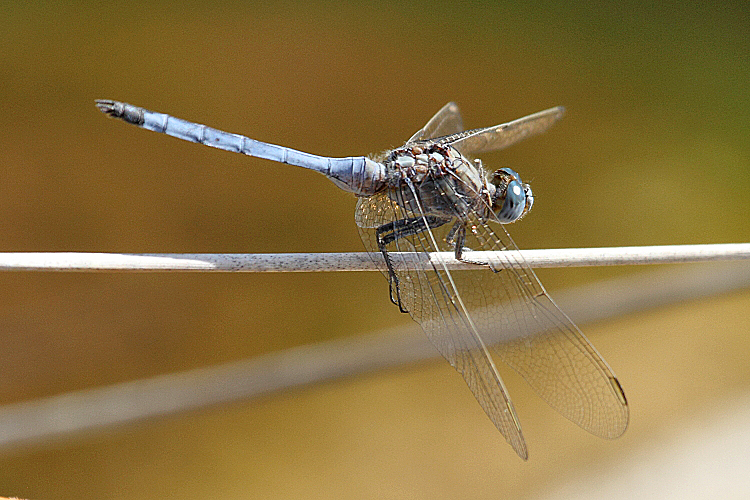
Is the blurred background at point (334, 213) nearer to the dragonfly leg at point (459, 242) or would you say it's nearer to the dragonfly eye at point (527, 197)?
the dragonfly eye at point (527, 197)

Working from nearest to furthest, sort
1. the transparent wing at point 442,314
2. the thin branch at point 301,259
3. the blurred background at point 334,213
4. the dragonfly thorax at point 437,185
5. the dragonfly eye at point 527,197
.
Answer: the thin branch at point 301,259, the transparent wing at point 442,314, the dragonfly thorax at point 437,185, the dragonfly eye at point 527,197, the blurred background at point 334,213

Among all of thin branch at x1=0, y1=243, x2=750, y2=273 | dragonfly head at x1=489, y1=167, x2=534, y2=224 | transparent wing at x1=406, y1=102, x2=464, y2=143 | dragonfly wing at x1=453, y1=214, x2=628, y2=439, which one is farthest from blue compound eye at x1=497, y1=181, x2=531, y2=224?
transparent wing at x1=406, y1=102, x2=464, y2=143

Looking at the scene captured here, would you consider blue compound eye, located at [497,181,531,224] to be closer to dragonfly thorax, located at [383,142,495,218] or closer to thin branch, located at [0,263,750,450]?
dragonfly thorax, located at [383,142,495,218]

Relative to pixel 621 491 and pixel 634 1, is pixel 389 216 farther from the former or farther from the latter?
pixel 634 1

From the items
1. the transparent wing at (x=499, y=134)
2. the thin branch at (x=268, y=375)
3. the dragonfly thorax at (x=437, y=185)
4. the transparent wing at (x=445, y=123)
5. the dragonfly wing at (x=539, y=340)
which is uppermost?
the transparent wing at (x=445, y=123)

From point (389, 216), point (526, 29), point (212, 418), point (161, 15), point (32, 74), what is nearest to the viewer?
point (389, 216)

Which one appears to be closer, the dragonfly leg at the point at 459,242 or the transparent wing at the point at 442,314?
the transparent wing at the point at 442,314

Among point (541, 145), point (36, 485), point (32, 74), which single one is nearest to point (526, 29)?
point (541, 145)

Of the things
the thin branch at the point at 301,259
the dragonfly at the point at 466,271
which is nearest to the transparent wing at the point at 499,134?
the dragonfly at the point at 466,271
